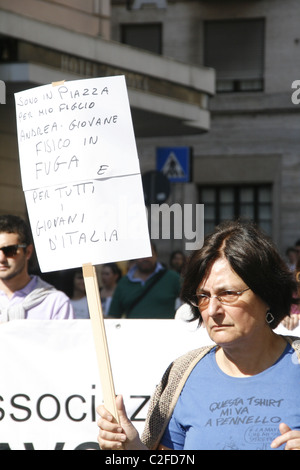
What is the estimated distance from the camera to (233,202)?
76.5 ft

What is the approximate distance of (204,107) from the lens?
17250mm

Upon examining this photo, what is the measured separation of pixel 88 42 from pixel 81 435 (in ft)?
34.8

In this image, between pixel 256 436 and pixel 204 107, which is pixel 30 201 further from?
pixel 204 107

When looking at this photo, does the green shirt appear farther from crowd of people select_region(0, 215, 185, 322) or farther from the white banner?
the white banner

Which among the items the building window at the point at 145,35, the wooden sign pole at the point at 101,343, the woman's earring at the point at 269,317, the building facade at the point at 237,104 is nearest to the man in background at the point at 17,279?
the wooden sign pole at the point at 101,343

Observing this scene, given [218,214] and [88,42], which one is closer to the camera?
[88,42]

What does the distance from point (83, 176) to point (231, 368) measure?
2.66 ft

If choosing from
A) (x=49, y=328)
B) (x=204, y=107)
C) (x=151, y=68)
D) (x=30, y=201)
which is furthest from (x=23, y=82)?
(x=30, y=201)

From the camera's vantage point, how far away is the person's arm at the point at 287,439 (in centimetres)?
300

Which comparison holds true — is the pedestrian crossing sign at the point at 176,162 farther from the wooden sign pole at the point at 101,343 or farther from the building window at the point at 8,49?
the wooden sign pole at the point at 101,343

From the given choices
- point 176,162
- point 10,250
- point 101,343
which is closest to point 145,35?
point 176,162

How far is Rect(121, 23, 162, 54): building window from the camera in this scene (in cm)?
2344

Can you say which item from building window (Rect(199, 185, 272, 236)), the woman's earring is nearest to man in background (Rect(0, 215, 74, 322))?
the woman's earring

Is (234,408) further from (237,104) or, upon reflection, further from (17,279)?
(237,104)
